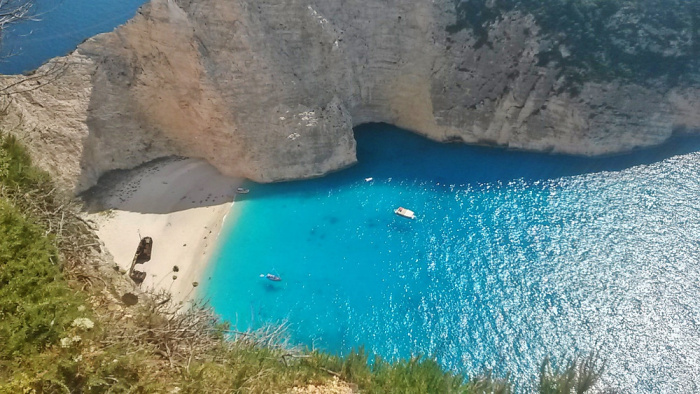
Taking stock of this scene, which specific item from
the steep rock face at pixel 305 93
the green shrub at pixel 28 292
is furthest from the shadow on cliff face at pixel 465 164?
the green shrub at pixel 28 292

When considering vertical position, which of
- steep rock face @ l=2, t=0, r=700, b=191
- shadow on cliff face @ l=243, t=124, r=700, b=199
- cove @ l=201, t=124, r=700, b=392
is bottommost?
cove @ l=201, t=124, r=700, b=392

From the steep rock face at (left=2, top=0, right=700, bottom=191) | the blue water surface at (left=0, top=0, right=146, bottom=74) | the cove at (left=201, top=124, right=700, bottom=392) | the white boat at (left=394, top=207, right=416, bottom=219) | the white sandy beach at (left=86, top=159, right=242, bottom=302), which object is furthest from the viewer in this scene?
the blue water surface at (left=0, top=0, right=146, bottom=74)

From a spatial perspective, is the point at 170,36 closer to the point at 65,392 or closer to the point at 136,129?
the point at 136,129

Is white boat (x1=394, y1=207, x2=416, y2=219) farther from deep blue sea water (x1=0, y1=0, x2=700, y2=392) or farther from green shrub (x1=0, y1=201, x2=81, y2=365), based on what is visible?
green shrub (x1=0, y1=201, x2=81, y2=365)

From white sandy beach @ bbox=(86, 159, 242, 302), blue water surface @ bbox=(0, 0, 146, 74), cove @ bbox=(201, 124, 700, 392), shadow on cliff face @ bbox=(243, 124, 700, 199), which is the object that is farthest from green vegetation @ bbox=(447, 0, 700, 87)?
blue water surface @ bbox=(0, 0, 146, 74)

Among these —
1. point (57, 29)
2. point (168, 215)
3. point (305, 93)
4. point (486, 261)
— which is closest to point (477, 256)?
point (486, 261)

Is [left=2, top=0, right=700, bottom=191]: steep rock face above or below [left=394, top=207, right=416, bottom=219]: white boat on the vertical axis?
above

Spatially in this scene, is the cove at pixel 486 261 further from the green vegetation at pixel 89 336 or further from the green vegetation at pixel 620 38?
the green vegetation at pixel 89 336

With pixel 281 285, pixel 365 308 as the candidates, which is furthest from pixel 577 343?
pixel 281 285
